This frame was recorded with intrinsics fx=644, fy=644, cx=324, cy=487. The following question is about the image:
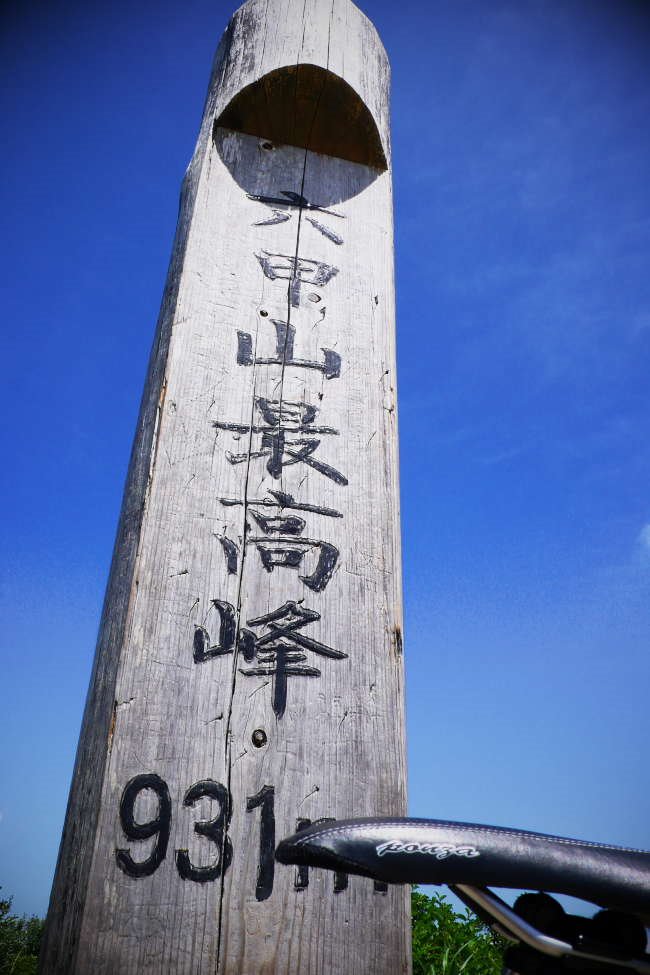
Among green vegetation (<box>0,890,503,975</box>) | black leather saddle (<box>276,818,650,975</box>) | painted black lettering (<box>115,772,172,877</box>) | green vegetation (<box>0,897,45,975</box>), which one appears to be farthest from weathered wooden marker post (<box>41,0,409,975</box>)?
green vegetation (<box>0,897,45,975</box>)

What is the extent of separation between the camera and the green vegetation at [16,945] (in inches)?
289

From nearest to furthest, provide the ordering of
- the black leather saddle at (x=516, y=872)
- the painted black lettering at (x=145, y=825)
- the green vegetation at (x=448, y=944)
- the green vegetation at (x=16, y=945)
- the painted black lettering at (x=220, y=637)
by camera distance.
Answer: the black leather saddle at (x=516, y=872)
the painted black lettering at (x=145, y=825)
the painted black lettering at (x=220, y=637)
the green vegetation at (x=448, y=944)
the green vegetation at (x=16, y=945)

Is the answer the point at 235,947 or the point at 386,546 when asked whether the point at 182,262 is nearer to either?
the point at 386,546

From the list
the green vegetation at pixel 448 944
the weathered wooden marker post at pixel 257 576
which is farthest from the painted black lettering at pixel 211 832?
the green vegetation at pixel 448 944

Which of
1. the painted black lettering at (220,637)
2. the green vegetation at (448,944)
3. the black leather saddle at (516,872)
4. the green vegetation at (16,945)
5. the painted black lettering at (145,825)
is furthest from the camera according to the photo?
the green vegetation at (16,945)

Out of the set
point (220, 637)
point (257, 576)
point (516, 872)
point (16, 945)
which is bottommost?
point (16, 945)

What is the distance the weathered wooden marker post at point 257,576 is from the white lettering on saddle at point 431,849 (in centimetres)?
59

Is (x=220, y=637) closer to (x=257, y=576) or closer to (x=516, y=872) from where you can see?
(x=257, y=576)

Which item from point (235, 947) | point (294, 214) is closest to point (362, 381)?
point (294, 214)

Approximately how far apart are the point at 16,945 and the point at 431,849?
9365 mm

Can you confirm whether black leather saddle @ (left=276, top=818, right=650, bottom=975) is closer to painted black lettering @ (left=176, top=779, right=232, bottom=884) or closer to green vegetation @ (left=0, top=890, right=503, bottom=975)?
painted black lettering @ (left=176, top=779, right=232, bottom=884)

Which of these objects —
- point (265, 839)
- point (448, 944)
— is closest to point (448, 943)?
point (448, 944)

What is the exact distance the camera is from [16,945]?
25.7 ft

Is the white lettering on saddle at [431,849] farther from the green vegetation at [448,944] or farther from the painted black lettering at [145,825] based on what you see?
the green vegetation at [448,944]
